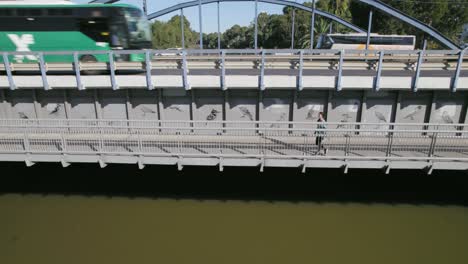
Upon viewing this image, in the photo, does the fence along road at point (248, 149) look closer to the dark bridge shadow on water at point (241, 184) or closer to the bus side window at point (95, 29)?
the dark bridge shadow on water at point (241, 184)

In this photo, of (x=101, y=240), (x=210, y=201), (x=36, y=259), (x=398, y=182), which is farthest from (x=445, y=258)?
(x=36, y=259)

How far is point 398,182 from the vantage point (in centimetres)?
1156

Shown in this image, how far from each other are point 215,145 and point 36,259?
20.2ft

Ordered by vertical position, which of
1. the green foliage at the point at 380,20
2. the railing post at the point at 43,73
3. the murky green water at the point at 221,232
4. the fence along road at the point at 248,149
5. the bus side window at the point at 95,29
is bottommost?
the murky green water at the point at 221,232

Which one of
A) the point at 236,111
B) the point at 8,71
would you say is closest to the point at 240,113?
the point at 236,111

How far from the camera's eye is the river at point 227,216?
341 inches

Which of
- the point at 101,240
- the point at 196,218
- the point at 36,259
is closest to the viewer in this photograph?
the point at 36,259

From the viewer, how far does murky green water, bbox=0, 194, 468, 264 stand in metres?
8.56

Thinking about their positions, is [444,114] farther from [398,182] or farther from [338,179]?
[338,179]

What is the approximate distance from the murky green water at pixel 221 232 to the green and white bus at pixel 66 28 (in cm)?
740

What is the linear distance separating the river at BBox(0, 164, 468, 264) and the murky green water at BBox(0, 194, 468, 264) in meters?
0.03

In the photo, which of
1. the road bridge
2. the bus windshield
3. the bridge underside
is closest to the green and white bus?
the bus windshield

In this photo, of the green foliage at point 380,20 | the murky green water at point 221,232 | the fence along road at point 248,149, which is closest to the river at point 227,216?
the murky green water at point 221,232

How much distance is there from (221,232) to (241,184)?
8.17ft
